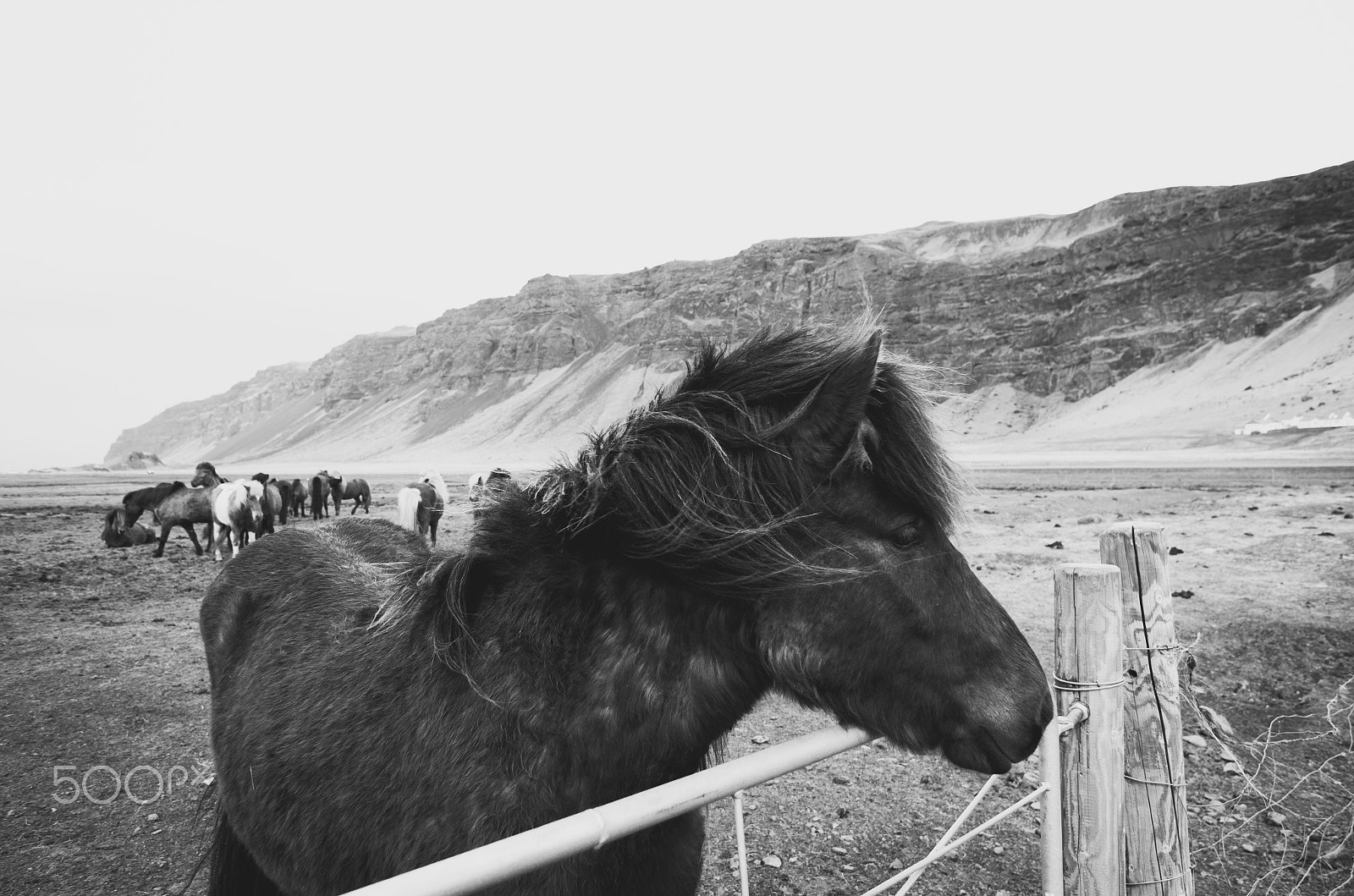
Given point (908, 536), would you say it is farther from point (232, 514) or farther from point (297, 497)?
point (297, 497)

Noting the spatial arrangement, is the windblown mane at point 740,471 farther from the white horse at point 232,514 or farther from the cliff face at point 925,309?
the cliff face at point 925,309

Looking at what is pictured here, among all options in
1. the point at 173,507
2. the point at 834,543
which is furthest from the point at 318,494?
the point at 834,543

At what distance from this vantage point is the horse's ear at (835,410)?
163cm

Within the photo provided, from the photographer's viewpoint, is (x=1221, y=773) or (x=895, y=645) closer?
(x=895, y=645)

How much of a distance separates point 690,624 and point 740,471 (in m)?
0.40

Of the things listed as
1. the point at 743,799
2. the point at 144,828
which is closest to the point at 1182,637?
the point at 743,799

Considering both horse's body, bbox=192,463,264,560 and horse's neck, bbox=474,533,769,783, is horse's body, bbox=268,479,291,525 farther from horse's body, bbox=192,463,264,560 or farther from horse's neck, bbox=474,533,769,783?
horse's neck, bbox=474,533,769,783

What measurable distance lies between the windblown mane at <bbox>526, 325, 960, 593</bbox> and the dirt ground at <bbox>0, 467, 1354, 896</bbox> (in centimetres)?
29

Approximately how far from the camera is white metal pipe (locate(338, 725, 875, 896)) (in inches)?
41.1

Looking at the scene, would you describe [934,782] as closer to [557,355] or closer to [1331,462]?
[1331,462]

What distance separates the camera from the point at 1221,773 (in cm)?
491

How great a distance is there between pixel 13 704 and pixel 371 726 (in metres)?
7.60

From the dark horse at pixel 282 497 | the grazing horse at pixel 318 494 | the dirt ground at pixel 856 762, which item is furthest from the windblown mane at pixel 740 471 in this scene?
the grazing horse at pixel 318 494

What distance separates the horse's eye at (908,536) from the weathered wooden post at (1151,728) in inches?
48.9
